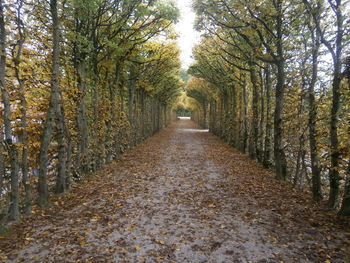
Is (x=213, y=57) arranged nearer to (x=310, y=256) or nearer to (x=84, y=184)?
(x=84, y=184)

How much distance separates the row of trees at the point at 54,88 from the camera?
6945 mm

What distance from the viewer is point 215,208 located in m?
7.47

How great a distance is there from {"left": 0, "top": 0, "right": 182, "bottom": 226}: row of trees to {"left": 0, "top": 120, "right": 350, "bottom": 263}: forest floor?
1.24 meters

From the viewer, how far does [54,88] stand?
7508 millimetres

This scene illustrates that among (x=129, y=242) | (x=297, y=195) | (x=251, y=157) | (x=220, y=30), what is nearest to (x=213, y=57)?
(x=220, y=30)

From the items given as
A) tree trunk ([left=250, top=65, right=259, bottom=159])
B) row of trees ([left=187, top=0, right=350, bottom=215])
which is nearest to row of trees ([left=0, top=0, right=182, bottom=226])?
row of trees ([left=187, top=0, right=350, bottom=215])

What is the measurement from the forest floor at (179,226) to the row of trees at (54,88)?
4.06 ft

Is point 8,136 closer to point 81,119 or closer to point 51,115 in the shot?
point 51,115

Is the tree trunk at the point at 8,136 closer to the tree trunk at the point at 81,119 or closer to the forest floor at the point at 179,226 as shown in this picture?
the forest floor at the point at 179,226

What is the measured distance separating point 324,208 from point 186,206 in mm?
4173

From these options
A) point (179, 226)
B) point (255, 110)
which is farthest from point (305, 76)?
point (179, 226)

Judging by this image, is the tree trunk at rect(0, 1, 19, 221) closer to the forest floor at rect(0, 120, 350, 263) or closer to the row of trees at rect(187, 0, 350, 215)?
the forest floor at rect(0, 120, 350, 263)

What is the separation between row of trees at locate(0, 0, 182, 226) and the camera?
22.8ft

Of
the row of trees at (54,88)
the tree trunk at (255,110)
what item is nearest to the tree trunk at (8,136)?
the row of trees at (54,88)
